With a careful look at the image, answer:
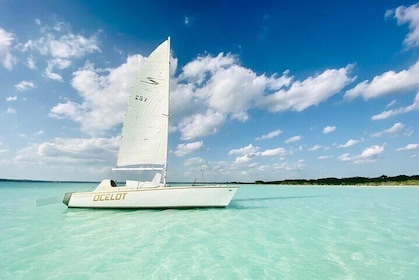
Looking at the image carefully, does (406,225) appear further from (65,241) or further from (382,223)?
(65,241)

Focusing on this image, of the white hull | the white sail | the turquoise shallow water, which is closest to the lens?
the turquoise shallow water

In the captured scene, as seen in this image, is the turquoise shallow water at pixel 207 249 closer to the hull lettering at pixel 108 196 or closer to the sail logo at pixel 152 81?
the hull lettering at pixel 108 196

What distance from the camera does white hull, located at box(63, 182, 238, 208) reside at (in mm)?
14109

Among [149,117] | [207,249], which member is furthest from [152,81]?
[207,249]

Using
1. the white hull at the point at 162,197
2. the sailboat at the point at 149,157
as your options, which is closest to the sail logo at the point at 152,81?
the sailboat at the point at 149,157

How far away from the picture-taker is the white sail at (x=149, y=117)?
16219 millimetres

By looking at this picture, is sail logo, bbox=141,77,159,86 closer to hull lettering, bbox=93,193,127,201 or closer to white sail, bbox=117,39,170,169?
white sail, bbox=117,39,170,169

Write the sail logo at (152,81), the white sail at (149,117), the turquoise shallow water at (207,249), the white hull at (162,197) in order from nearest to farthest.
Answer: the turquoise shallow water at (207,249)
the white hull at (162,197)
the white sail at (149,117)
the sail logo at (152,81)

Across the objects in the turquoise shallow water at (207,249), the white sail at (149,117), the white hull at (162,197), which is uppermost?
the white sail at (149,117)

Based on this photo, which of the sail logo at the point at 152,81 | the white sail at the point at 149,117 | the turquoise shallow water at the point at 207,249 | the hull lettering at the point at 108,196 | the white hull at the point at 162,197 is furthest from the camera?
the sail logo at the point at 152,81

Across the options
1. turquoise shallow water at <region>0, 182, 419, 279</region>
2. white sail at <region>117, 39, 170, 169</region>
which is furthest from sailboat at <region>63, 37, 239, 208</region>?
turquoise shallow water at <region>0, 182, 419, 279</region>

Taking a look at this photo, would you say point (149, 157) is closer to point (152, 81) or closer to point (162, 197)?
point (162, 197)

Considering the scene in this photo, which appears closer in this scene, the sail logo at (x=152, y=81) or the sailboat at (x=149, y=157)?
the sailboat at (x=149, y=157)

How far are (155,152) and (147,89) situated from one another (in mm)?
4208
